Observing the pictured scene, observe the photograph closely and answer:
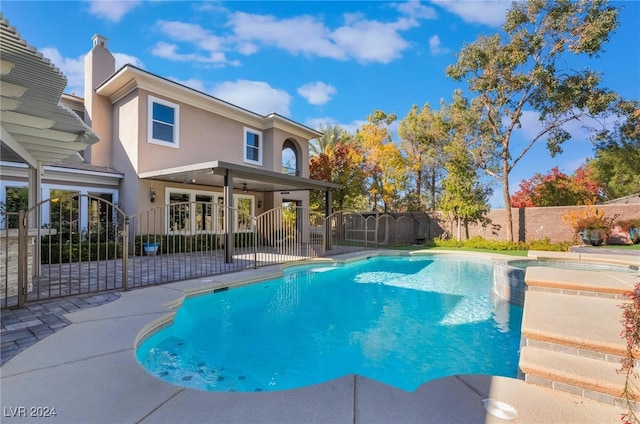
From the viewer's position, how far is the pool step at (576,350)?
251cm

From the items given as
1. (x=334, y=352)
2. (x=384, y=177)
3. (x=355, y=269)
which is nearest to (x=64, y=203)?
(x=355, y=269)

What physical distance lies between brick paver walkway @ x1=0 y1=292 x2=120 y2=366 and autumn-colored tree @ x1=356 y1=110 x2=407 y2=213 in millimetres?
18231

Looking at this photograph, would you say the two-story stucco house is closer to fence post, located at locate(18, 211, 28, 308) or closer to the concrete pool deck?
fence post, located at locate(18, 211, 28, 308)

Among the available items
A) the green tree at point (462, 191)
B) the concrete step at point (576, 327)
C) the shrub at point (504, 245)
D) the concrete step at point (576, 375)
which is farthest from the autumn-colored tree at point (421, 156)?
the concrete step at point (576, 375)

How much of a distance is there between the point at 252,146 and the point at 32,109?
11.6 meters

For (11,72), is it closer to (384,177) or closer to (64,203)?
(64,203)

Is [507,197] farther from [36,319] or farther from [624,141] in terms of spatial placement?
[36,319]

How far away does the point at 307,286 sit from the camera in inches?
347

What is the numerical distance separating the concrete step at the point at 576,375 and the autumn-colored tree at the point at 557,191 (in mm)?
17961

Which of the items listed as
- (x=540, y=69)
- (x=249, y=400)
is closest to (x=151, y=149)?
(x=249, y=400)

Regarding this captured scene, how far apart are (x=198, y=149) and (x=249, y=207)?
4.25 meters

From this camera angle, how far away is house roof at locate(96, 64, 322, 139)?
11.2 m

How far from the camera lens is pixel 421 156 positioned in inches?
955

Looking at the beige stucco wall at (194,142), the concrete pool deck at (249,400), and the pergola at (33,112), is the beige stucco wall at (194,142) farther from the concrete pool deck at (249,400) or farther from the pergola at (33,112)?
the concrete pool deck at (249,400)
